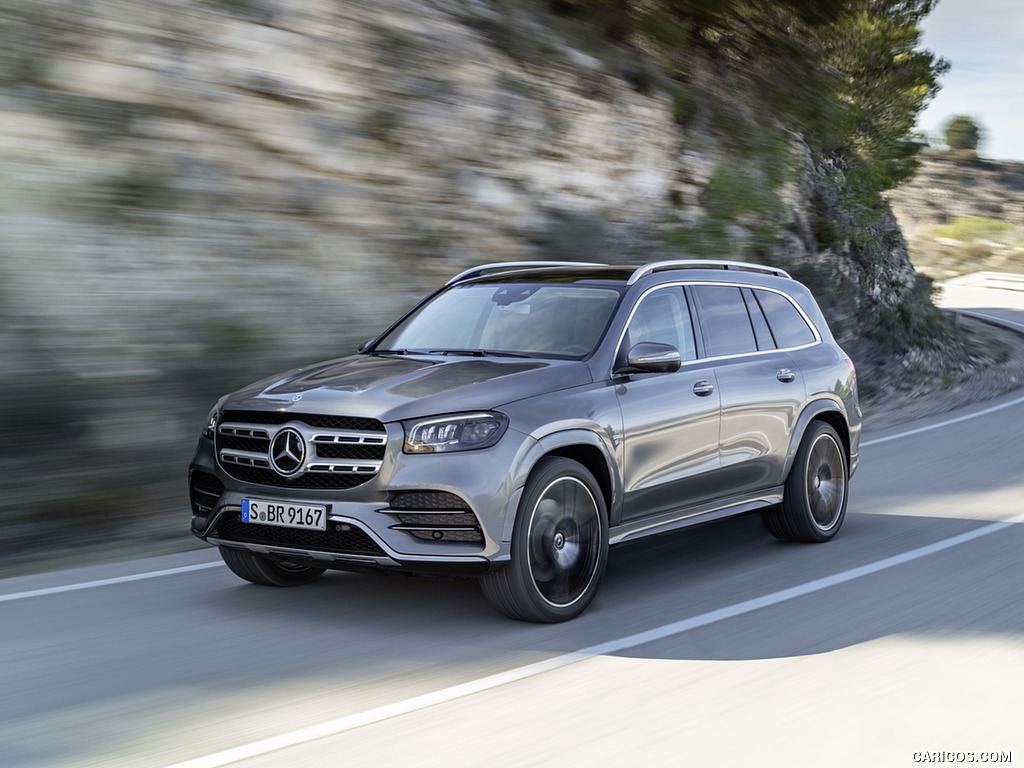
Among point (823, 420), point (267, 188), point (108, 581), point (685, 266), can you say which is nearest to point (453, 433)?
point (685, 266)

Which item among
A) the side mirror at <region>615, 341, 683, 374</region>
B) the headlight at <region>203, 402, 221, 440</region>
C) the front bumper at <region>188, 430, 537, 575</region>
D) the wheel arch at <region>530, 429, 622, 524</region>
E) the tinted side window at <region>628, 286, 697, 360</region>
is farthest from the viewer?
the tinted side window at <region>628, 286, 697, 360</region>

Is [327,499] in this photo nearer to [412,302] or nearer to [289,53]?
[412,302]

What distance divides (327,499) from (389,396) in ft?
1.78

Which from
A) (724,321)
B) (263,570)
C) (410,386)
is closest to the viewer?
(410,386)

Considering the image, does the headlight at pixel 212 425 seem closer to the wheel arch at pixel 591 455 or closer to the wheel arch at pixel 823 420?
the wheel arch at pixel 591 455

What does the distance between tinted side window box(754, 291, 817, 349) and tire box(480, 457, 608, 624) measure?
2420mm

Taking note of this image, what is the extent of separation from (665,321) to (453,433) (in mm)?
1914

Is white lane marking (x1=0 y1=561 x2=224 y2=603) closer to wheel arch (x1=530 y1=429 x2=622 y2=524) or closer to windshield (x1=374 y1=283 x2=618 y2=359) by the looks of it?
windshield (x1=374 y1=283 x2=618 y2=359)

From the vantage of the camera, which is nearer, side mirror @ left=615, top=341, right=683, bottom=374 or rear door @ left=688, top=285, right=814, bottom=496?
side mirror @ left=615, top=341, right=683, bottom=374

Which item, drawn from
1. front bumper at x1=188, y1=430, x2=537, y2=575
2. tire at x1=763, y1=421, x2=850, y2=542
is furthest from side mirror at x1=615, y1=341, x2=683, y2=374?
tire at x1=763, y1=421, x2=850, y2=542

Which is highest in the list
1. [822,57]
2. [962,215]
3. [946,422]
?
[822,57]

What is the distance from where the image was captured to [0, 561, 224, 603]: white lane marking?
6.48 meters

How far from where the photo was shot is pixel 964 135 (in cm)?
10006

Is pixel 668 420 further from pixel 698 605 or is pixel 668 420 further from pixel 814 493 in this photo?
pixel 814 493
